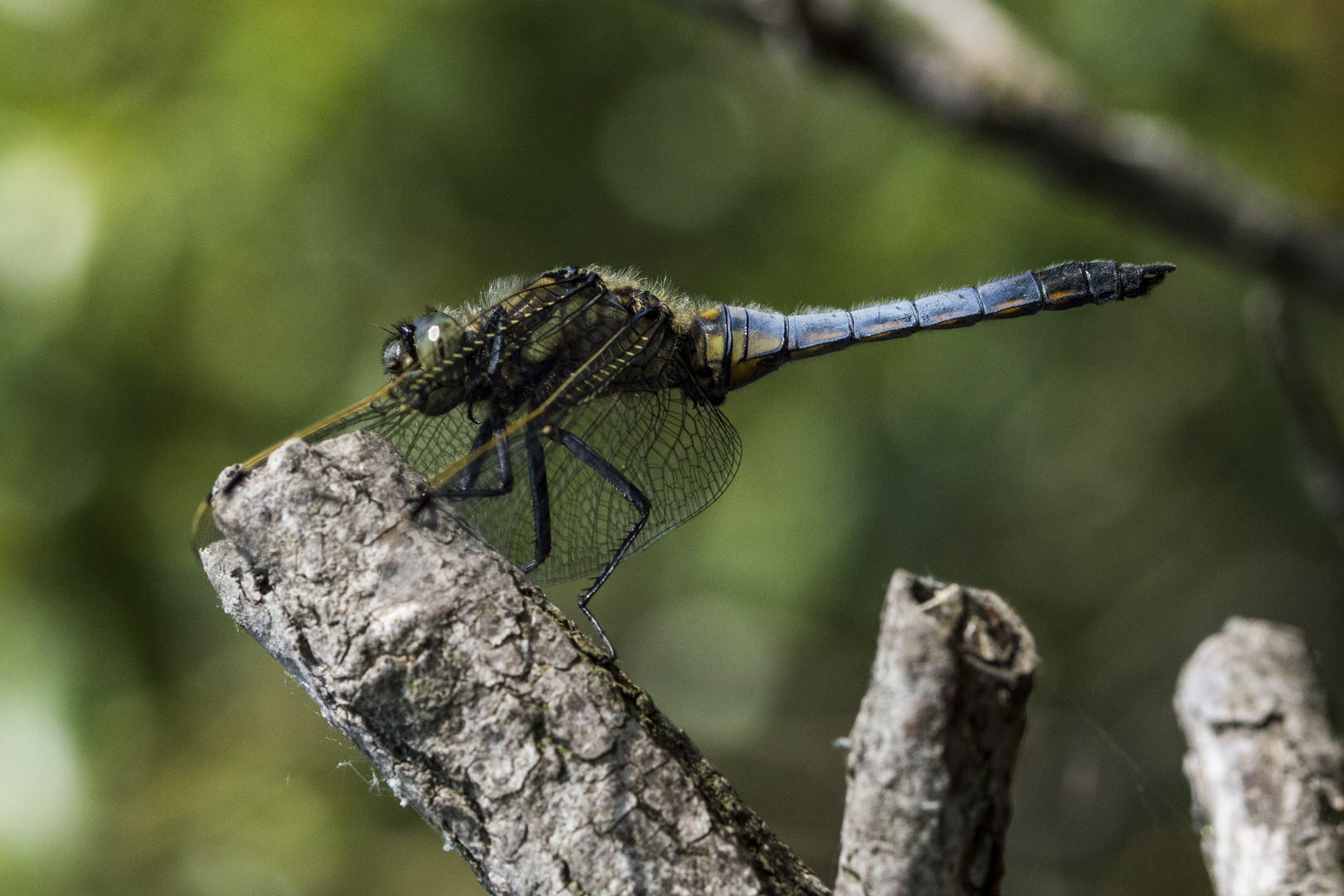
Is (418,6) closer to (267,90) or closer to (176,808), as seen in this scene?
(267,90)

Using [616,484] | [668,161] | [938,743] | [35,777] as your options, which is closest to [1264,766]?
[938,743]

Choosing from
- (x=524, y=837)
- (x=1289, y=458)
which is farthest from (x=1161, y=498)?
(x=524, y=837)

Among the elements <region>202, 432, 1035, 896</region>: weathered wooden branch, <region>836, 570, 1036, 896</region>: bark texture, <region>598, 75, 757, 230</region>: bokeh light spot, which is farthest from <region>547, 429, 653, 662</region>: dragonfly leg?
<region>598, 75, 757, 230</region>: bokeh light spot

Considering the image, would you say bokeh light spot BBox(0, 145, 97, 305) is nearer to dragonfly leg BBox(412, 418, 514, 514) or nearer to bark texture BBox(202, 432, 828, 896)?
dragonfly leg BBox(412, 418, 514, 514)

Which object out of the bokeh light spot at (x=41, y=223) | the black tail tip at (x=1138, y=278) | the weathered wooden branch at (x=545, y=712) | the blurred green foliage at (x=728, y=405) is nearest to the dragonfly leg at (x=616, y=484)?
the weathered wooden branch at (x=545, y=712)

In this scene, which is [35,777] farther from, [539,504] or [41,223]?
[539,504]

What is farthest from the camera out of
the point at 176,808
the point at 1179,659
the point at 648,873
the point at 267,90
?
the point at 1179,659

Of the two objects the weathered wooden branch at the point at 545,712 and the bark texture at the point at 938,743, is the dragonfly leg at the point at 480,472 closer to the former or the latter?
the weathered wooden branch at the point at 545,712
